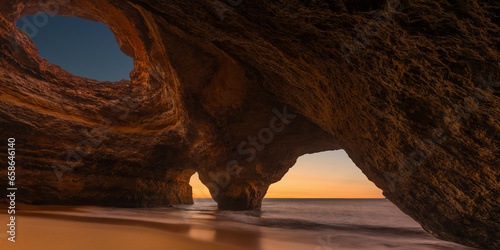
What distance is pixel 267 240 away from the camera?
11.0 ft

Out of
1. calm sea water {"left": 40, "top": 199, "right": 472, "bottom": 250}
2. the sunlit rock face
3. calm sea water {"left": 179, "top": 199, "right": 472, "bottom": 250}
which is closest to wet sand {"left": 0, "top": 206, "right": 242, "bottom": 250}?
calm sea water {"left": 40, "top": 199, "right": 472, "bottom": 250}

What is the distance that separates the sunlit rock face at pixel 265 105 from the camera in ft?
7.68

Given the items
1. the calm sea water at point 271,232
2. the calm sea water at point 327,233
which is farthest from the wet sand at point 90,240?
the calm sea water at point 327,233

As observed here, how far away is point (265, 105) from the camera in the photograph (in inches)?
251

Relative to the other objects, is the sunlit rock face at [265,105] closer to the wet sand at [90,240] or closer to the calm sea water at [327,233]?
the calm sea water at [327,233]

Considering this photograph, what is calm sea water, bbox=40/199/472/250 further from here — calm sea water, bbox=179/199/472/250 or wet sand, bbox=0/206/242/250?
wet sand, bbox=0/206/242/250

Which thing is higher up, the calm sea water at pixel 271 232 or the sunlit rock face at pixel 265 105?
the sunlit rock face at pixel 265 105

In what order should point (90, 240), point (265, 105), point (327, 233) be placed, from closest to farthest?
point (90, 240)
point (327, 233)
point (265, 105)

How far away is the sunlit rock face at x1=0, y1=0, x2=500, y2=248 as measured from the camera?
92.1 inches

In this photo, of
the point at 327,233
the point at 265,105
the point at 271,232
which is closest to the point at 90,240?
the point at 271,232

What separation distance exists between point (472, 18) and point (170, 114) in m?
7.63

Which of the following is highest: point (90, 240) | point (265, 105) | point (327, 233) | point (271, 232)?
point (265, 105)

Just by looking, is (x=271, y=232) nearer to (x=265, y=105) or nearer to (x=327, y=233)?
(x=327, y=233)

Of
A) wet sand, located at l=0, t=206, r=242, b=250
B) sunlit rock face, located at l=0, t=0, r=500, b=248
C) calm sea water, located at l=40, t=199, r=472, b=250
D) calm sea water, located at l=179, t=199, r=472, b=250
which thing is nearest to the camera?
wet sand, located at l=0, t=206, r=242, b=250
